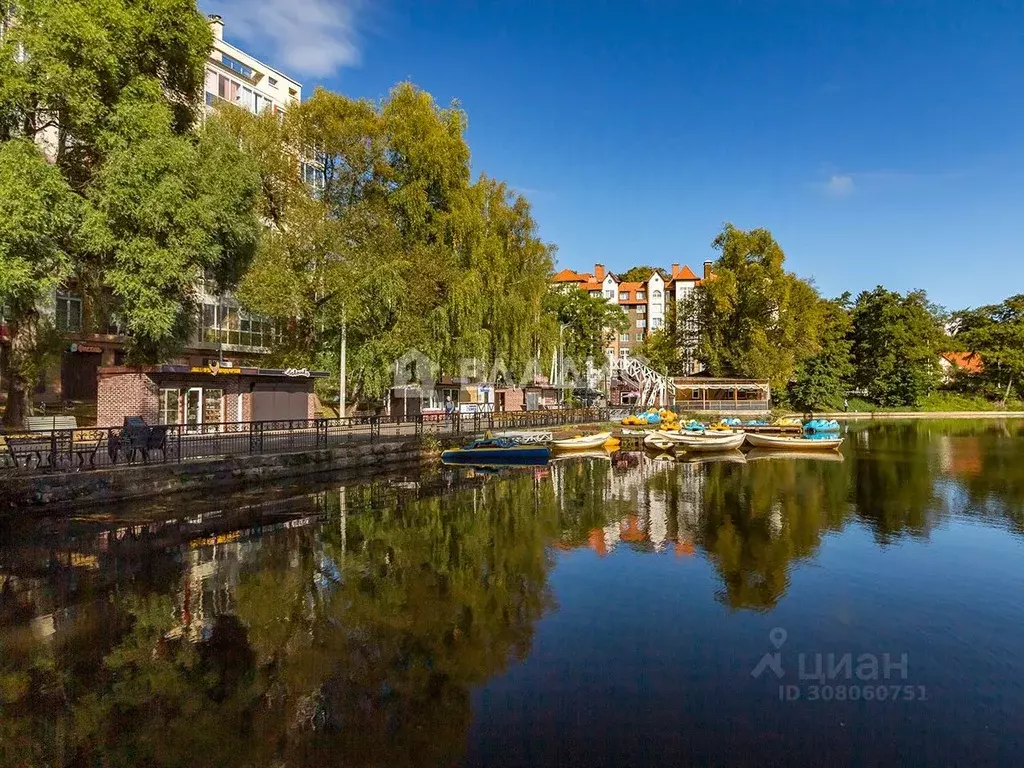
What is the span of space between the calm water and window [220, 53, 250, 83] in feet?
121

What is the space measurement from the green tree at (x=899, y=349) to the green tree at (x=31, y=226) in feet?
256

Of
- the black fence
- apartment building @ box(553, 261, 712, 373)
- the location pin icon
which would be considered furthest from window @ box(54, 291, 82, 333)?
apartment building @ box(553, 261, 712, 373)

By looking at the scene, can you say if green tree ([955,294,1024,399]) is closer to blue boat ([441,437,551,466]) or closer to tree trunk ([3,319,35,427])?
blue boat ([441,437,551,466])

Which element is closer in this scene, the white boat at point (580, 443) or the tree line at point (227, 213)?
the tree line at point (227, 213)

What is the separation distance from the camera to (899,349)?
70688 millimetres

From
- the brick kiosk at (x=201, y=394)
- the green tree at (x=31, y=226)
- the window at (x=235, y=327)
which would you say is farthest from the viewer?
the window at (x=235, y=327)

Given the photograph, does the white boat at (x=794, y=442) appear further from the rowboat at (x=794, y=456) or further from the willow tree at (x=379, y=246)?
the willow tree at (x=379, y=246)

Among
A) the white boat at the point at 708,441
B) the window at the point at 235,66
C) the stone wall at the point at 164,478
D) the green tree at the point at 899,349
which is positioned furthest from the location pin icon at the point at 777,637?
the green tree at the point at 899,349

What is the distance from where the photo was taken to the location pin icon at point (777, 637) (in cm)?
884

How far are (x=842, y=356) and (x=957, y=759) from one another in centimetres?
7479

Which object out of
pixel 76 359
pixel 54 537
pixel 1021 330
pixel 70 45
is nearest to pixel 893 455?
pixel 54 537

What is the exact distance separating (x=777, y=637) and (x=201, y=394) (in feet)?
82.6

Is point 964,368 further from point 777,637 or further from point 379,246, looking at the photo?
point 777,637
